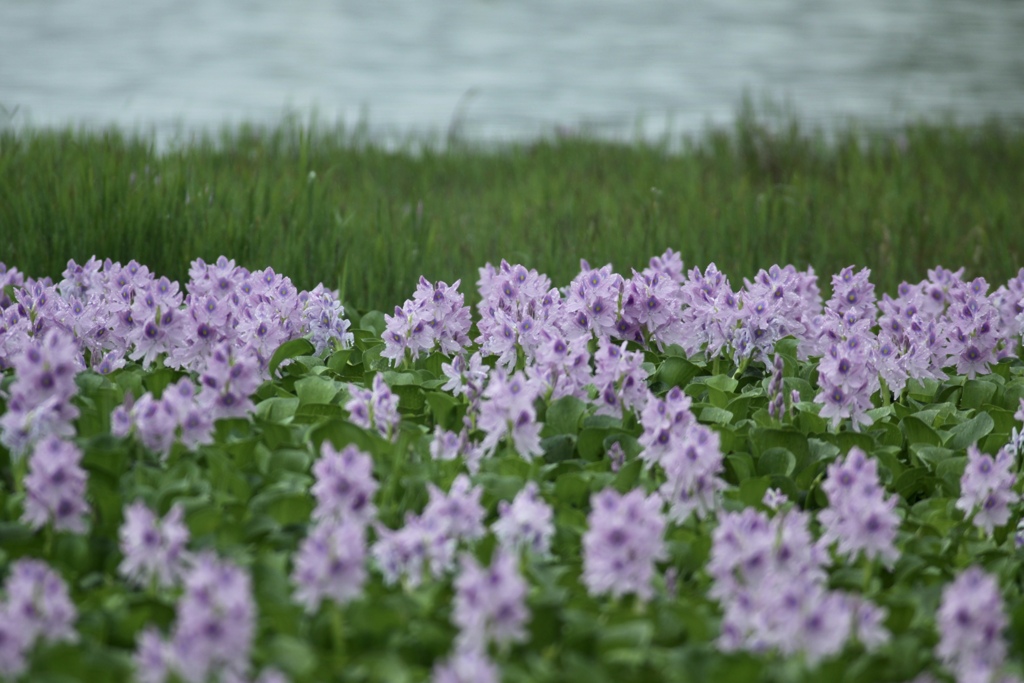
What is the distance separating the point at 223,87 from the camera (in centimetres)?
1366

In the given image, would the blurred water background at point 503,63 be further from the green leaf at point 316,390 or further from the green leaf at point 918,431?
the green leaf at point 918,431

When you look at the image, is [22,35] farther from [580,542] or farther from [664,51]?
[580,542]

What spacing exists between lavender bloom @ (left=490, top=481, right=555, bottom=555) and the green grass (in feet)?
8.83

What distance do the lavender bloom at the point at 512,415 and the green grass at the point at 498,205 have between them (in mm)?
2149

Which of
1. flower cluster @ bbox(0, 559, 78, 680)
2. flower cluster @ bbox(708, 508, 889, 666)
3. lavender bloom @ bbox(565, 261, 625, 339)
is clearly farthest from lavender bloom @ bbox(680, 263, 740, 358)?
flower cluster @ bbox(0, 559, 78, 680)

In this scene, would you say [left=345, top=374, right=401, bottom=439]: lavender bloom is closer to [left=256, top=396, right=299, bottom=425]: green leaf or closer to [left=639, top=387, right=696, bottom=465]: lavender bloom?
[left=256, top=396, right=299, bottom=425]: green leaf

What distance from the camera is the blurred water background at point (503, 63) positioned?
12125mm

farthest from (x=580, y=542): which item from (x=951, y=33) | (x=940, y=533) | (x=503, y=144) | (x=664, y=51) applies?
(x=951, y=33)

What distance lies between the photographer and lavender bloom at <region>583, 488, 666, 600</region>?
245cm

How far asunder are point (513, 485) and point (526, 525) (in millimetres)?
449

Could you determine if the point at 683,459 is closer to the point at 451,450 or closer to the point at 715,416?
the point at 451,450

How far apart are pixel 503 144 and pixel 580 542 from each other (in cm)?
680

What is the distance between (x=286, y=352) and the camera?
13.2ft

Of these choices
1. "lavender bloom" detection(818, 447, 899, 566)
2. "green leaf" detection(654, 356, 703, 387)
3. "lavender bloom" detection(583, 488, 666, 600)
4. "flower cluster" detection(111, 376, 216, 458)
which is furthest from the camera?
"green leaf" detection(654, 356, 703, 387)
